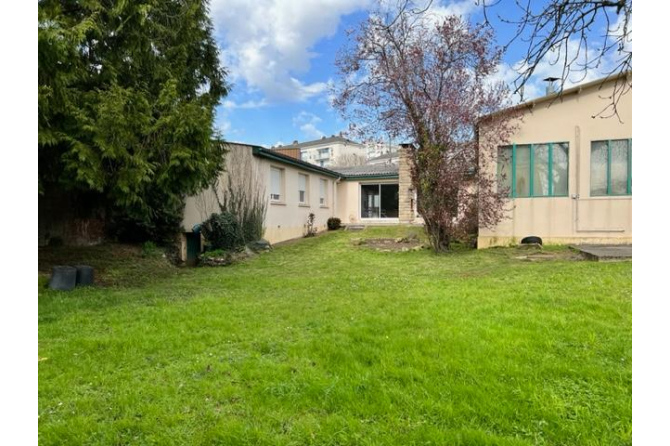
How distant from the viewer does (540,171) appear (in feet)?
38.4

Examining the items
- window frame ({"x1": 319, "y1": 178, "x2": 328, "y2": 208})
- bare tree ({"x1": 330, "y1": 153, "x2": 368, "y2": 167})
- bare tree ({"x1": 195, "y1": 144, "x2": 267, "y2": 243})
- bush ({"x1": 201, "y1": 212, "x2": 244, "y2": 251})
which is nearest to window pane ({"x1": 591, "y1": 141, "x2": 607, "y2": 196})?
bare tree ({"x1": 195, "y1": 144, "x2": 267, "y2": 243})

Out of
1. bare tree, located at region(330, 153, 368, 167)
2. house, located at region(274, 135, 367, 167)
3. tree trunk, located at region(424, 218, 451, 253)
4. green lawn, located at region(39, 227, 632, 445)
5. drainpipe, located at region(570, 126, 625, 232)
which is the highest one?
house, located at region(274, 135, 367, 167)

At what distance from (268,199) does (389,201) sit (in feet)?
31.7

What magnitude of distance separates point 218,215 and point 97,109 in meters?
5.57

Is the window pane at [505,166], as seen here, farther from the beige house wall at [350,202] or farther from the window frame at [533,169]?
the beige house wall at [350,202]

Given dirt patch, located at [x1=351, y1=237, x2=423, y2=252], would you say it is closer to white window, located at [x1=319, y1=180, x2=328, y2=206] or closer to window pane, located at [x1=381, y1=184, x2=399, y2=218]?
white window, located at [x1=319, y1=180, x2=328, y2=206]

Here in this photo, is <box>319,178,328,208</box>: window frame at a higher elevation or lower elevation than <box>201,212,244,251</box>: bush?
higher

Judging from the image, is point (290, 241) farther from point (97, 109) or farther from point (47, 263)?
point (97, 109)

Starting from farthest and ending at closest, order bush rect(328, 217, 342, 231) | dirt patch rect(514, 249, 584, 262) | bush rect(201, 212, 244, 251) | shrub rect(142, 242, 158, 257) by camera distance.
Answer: bush rect(328, 217, 342, 231) < bush rect(201, 212, 244, 251) < shrub rect(142, 242, 158, 257) < dirt patch rect(514, 249, 584, 262)

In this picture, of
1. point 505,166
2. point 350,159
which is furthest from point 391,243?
point 350,159

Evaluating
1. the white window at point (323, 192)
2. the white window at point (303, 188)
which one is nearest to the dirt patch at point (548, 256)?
the white window at point (303, 188)

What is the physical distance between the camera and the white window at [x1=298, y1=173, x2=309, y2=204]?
18.0 metres
